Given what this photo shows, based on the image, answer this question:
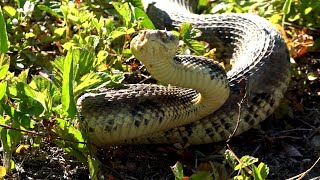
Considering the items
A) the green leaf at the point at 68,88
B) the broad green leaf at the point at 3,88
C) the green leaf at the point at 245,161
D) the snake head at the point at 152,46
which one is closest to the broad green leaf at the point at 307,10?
the snake head at the point at 152,46

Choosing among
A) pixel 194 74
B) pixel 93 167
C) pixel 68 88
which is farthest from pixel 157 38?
pixel 93 167

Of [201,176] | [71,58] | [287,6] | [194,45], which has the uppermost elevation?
[71,58]

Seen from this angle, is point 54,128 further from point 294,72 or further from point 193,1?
point 193,1

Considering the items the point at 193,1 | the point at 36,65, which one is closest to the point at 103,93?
the point at 36,65

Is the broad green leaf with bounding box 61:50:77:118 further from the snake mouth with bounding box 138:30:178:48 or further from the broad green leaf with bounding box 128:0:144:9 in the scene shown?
the broad green leaf with bounding box 128:0:144:9

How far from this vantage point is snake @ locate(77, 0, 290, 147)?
14.5 feet

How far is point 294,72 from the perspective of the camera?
5.82 m

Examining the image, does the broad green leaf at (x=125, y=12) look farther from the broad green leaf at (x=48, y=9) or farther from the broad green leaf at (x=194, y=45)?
the broad green leaf at (x=48, y=9)

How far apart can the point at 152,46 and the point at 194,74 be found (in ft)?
1.31

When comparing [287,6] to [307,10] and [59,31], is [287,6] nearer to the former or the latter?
[307,10]

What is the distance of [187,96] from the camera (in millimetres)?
4879

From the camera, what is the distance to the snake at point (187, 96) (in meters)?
4.41

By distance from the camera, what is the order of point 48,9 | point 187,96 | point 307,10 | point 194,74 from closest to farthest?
point 194,74, point 187,96, point 48,9, point 307,10

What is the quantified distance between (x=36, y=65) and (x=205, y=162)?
1740 millimetres
